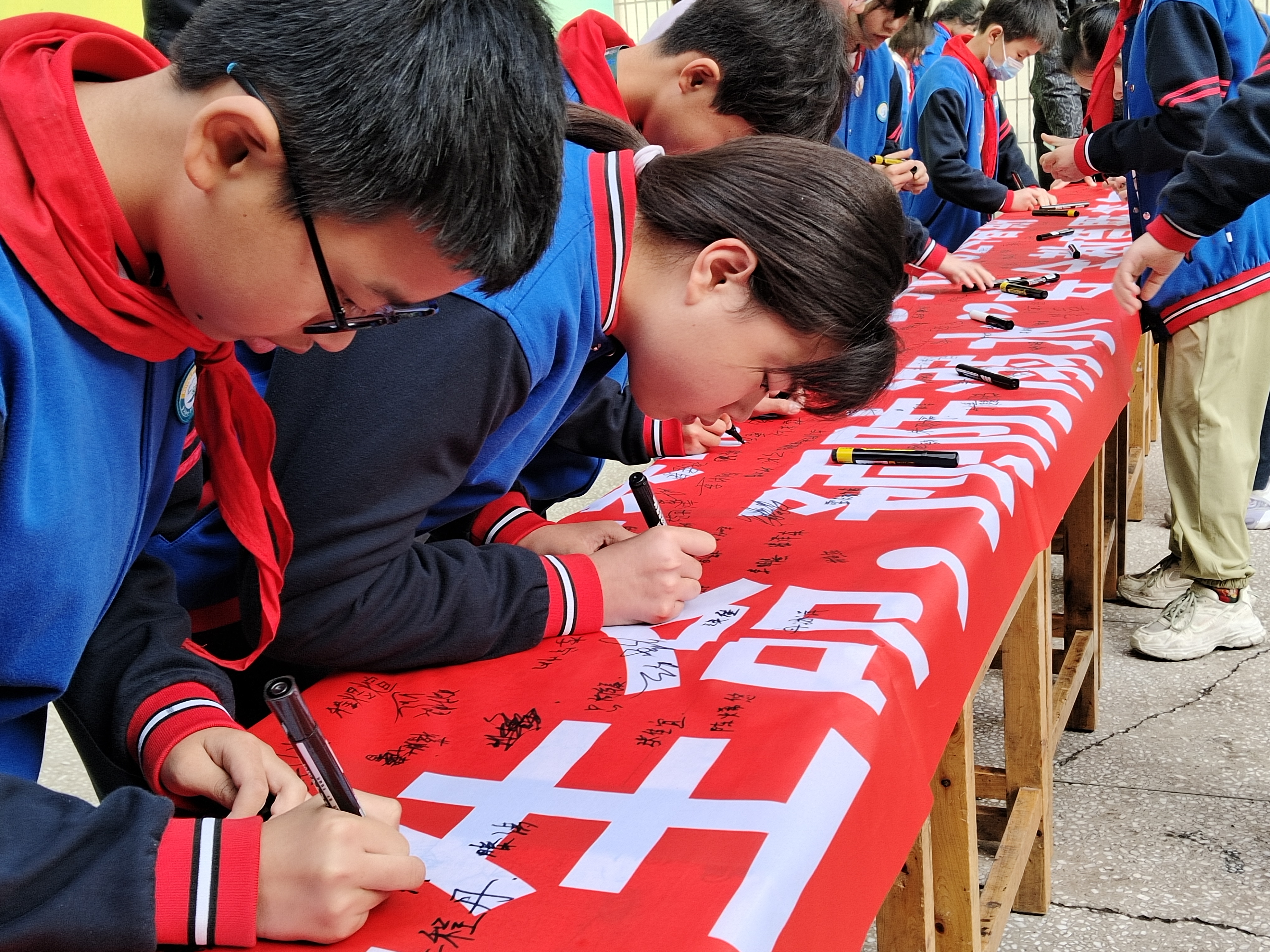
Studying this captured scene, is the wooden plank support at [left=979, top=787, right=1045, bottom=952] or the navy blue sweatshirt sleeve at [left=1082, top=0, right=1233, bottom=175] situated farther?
the navy blue sweatshirt sleeve at [left=1082, top=0, right=1233, bottom=175]

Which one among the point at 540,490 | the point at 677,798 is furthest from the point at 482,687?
the point at 540,490

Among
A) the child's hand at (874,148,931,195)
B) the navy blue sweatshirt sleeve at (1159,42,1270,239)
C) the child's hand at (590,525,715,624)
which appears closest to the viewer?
the child's hand at (590,525,715,624)

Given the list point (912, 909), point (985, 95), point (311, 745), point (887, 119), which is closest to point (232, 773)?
point (311, 745)

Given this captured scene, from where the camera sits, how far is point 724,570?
966mm

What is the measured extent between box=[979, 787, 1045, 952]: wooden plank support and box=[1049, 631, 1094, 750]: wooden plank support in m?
0.25

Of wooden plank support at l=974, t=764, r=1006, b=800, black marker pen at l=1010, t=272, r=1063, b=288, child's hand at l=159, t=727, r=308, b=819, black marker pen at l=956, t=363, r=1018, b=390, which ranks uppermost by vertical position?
child's hand at l=159, t=727, r=308, b=819

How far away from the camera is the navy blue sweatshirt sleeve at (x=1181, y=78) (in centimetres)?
187

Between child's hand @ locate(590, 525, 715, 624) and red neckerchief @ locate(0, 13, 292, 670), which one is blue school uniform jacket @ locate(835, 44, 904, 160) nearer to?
child's hand @ locate(590, 525, 715, 624)

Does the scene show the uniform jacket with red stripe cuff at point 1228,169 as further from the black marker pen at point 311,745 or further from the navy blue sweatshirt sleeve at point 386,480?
the black marker pen at point 311,745

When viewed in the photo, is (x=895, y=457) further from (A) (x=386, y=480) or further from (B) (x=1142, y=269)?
(B) (x=1142, y=269)

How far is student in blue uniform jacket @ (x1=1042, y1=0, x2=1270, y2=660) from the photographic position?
6.21ft

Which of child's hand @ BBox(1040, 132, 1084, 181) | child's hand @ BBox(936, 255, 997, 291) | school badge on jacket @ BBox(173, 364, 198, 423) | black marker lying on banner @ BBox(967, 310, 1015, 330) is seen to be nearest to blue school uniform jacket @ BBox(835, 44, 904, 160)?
child's hand @ BBox(1040, 132, 1084, 181)

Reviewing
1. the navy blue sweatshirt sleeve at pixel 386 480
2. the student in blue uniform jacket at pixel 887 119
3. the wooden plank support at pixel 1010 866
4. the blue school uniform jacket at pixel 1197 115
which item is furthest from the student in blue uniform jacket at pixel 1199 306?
the navy blue sweatshirt sleeve at pixel 386 480

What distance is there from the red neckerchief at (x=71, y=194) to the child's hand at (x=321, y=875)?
0.88ft
